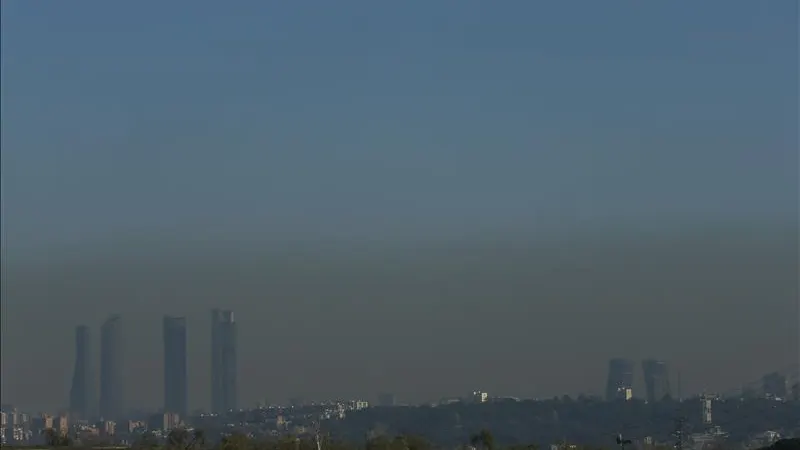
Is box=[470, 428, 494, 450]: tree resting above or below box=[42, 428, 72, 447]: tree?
below

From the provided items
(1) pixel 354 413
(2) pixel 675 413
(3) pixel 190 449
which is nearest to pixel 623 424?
(2) pixel 675 413

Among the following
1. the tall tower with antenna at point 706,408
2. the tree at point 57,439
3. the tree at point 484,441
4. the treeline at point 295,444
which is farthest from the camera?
the tall tower with antenna at point 706,408

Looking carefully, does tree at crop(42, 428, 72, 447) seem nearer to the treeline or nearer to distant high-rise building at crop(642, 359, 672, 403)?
the treeline

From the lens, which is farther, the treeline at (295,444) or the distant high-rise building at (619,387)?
the distant high-rise building at (619,387)

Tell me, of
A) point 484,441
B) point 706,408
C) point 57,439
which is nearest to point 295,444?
point 484,441

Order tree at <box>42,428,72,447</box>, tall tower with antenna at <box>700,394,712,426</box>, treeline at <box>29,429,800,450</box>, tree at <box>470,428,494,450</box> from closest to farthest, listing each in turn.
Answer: treeline at <box>29,429,800,450</box> < tree at <box>470,428,494,450</box> < tree at <box>42,428,72,447</box> < tall tower with antenna at <box>700,394,712,426</box>

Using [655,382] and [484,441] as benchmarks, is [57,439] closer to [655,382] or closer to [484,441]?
[484,441]

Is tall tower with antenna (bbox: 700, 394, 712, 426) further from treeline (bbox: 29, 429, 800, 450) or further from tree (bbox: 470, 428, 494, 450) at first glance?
tree (bbox: 470, 428, 494, 450)

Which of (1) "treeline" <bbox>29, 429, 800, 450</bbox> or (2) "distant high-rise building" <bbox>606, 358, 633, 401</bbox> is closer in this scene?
(1) "treeline" <bbox>29, 429, 800, 450</bbox>

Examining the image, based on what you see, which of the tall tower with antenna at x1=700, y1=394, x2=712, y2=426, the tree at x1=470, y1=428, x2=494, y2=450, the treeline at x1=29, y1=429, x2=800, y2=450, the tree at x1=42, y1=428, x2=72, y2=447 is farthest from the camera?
the tall tower with antenna at x1=700, y1=394, x2=712, y2=426

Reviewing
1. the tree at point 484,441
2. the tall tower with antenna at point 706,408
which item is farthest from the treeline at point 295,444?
the tall tower with antenna at point 706,408

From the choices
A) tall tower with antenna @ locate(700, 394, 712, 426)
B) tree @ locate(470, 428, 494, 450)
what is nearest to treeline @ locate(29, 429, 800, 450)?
tree @ locate(470, 428, 494, 450)

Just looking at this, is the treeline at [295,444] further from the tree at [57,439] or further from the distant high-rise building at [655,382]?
the distant high-rise building at [655,382]
